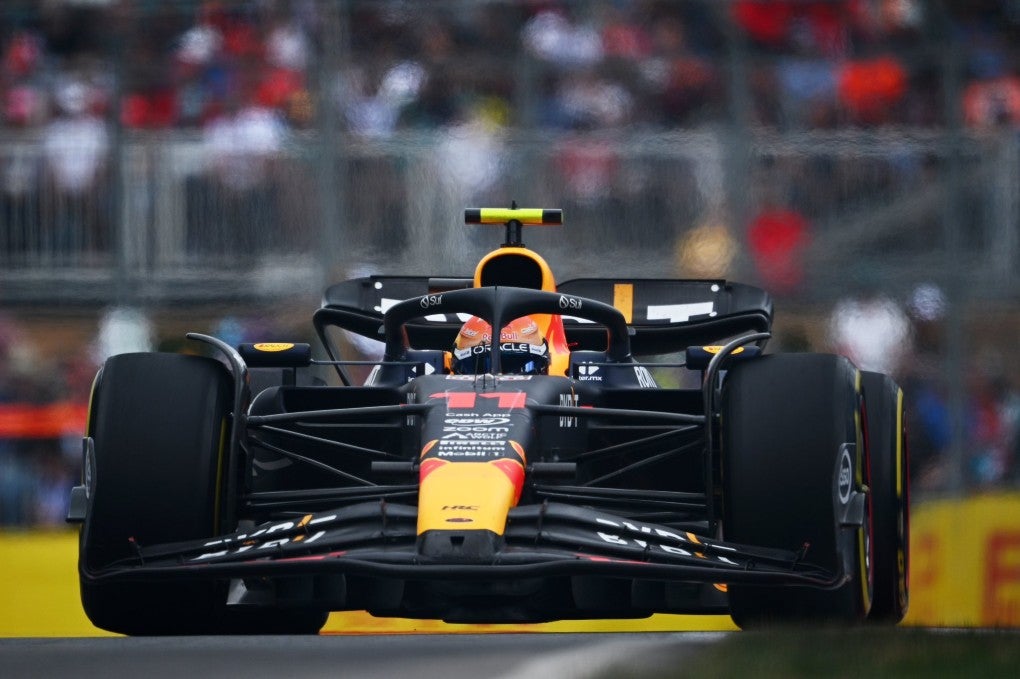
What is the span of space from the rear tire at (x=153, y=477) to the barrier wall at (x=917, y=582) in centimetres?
256

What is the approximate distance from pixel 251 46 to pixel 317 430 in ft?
22.4

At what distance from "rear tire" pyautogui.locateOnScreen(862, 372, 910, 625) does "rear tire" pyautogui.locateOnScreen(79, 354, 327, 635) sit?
2349mm

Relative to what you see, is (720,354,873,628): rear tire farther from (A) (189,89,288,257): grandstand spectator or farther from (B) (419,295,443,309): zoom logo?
(A) (189,89,288,257): grandstand spectator

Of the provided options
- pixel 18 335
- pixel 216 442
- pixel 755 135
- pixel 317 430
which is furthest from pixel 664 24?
pixel 216 442

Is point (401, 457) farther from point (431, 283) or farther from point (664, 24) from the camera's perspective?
point (664, 24)

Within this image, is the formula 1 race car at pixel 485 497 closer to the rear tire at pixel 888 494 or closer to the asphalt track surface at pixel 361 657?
the rear tire at pixel 888 494

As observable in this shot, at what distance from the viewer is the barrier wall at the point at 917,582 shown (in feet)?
28.3

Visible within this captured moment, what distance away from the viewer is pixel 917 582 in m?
9.74

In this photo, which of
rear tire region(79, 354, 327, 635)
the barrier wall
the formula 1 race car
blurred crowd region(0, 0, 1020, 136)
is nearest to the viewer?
the formula 1 race car

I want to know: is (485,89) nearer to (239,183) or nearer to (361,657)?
(239,183)

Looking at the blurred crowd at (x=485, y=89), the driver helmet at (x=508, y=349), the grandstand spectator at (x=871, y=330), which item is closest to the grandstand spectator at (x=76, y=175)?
the blurred crowd at (x=485, y=89)

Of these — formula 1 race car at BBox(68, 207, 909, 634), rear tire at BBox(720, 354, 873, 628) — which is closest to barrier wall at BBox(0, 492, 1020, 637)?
formula 1 race car at BBox(68, 207, 909, 634)

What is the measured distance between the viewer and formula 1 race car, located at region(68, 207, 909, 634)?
523 centimetres

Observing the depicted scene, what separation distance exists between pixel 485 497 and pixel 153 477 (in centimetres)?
104
